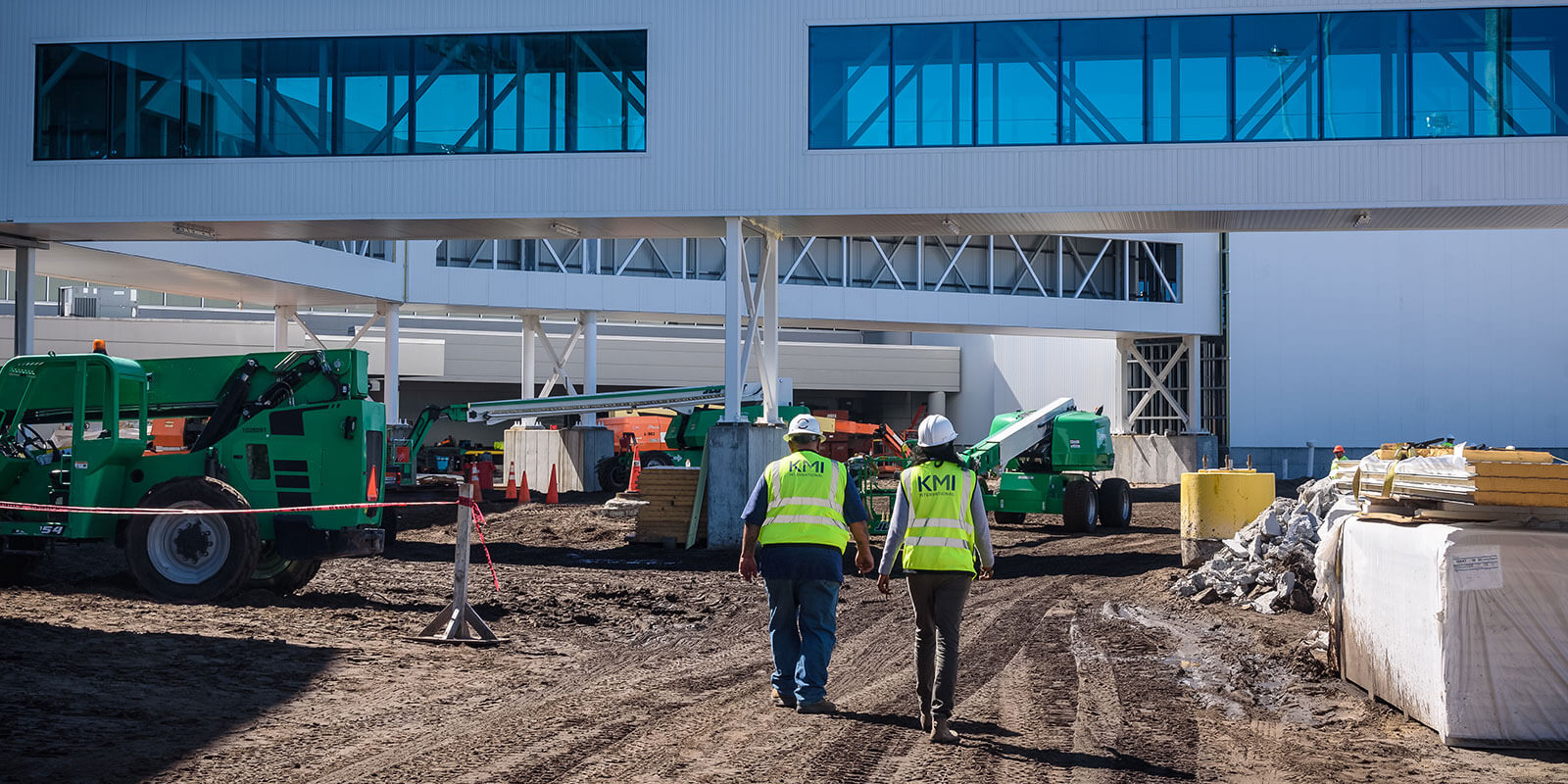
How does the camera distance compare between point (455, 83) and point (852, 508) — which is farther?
point (455, 83)

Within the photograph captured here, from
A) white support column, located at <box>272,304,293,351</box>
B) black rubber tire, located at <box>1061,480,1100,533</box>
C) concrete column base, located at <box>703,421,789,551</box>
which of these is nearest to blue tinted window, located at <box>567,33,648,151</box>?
concrete column base, located at <box>703,421,789,551</box>

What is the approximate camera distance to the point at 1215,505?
15.9 meters

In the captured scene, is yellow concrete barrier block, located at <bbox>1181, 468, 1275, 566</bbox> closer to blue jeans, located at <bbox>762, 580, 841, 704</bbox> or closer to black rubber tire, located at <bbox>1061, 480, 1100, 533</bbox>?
black rubber tire, located at <bbox>1061, 480, 1100, 533</bbox>

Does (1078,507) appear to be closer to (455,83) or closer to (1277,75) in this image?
(1277,75)

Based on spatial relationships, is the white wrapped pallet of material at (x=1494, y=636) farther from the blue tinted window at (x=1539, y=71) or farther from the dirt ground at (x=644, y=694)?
the blue tinted window at (x=1539, y=71)

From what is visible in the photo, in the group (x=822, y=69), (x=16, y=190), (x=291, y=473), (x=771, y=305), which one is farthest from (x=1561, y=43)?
(x=16, y=190)

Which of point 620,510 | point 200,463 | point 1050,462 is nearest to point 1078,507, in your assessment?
point 1050,462

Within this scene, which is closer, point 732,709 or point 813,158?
point 732,709

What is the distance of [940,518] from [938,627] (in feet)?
2.23

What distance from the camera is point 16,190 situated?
2064 cm

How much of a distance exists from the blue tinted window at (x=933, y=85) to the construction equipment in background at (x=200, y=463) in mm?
8814

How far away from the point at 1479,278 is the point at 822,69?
85.4 ft

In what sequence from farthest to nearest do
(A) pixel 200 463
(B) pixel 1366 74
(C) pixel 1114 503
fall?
(C) pixel 1114 503
(B) pixel 1366 74
(A) pixel 200 463

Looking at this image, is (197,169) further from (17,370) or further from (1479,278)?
(1479,278)
